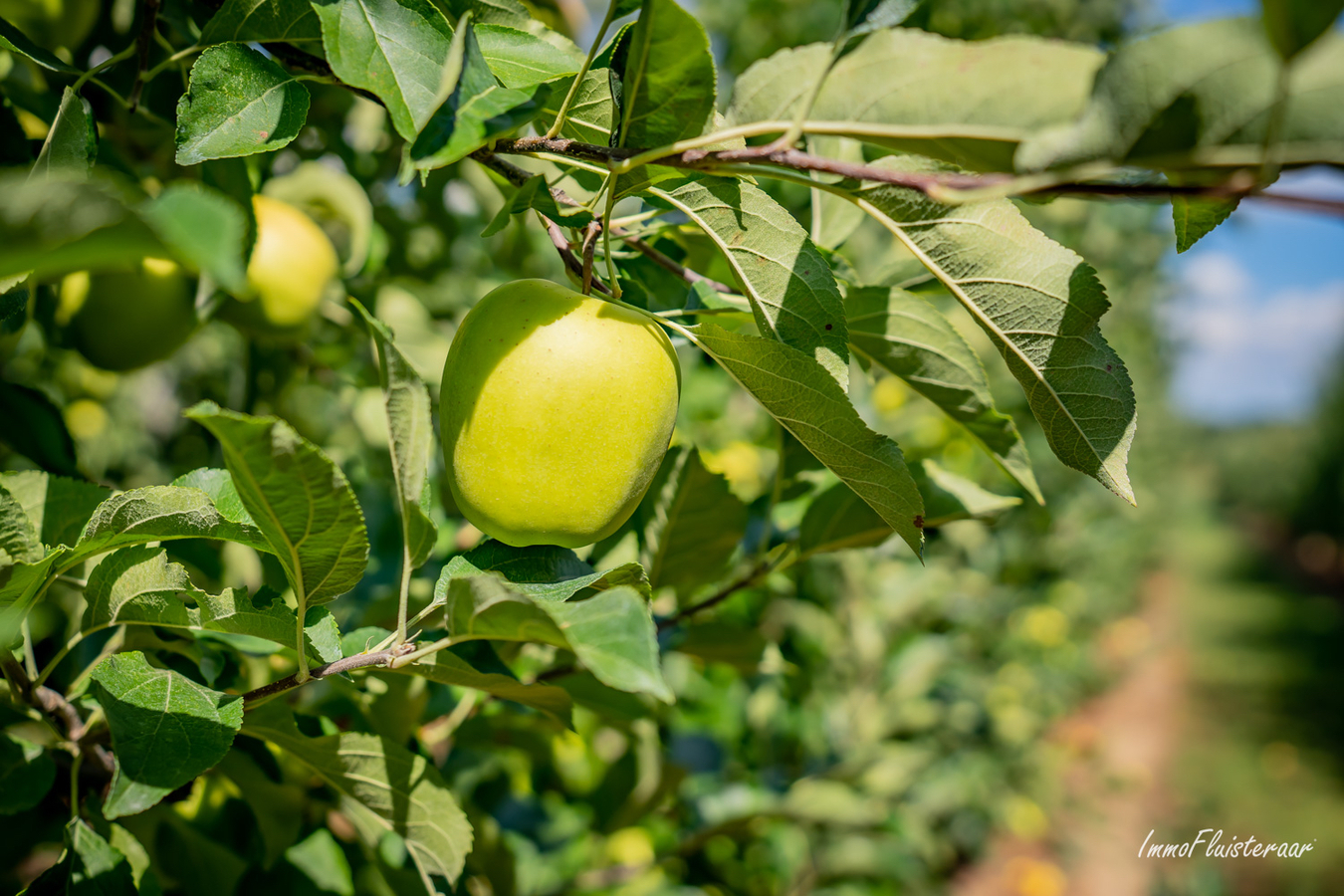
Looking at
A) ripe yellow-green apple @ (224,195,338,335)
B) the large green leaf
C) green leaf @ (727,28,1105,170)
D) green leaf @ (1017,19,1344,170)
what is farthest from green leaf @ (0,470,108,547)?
green leaf @ (1017,19,1344,170)

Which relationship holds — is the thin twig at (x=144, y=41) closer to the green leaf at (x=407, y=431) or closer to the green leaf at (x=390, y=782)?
the green leaf at (x=407, y=431)

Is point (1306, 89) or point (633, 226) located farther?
point (633, 226)

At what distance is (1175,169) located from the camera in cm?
36

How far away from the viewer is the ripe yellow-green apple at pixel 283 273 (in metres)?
1.00

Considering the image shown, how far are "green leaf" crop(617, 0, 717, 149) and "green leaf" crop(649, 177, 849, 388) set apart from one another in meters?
0.07

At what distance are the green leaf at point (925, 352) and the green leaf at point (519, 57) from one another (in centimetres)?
28

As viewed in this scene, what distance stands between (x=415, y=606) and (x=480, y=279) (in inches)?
33.6

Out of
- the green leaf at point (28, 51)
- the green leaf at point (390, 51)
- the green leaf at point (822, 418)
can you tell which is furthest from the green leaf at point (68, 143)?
the green leaf at point (822, 418)

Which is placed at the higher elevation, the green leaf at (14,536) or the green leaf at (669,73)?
the green leaf at (669,73)

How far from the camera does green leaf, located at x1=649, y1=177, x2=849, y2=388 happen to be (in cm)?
53

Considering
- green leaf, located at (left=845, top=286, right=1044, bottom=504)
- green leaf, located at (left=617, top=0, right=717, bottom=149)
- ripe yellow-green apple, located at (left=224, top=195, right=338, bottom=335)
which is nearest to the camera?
green leaf, located at (left=617, top=0, right=717, bottom=149)

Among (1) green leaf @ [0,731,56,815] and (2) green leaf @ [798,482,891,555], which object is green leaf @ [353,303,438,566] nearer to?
(1) green leaf @ [0,731,56,815]

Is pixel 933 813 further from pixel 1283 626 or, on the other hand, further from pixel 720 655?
pixel 1283 626

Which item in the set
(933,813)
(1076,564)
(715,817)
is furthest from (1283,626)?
(715,817)
